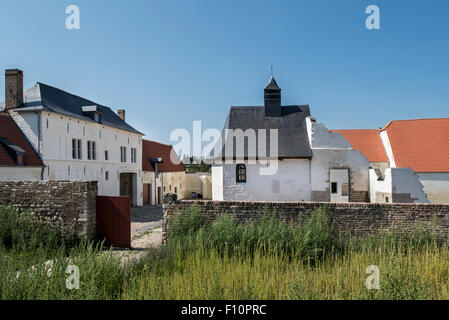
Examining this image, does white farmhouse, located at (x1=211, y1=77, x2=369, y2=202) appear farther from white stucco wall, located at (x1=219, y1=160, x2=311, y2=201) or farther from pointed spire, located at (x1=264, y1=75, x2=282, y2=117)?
pointed spire, located at (x1=264, y1=75, x2=282, y2=117)

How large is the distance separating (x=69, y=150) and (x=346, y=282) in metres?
18.5

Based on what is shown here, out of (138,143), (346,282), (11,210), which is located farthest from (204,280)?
(138,143)

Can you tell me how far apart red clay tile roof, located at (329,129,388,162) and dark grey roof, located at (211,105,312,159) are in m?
8.19

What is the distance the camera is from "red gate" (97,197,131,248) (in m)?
8.58

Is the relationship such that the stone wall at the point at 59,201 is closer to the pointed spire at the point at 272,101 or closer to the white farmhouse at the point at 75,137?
the white farmhouse at the point at 75,137

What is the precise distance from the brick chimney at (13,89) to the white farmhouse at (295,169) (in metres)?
12.8

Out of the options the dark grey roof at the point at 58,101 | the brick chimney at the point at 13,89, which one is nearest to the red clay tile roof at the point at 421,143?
the dark grey roof at the point at 58,101

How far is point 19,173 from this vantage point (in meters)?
14.6

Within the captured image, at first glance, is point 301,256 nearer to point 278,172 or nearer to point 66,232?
point 66,232

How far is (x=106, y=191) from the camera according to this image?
2144cm

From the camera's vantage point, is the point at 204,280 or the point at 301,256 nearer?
the point at 204,280

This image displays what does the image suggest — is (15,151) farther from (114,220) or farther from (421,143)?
(421,143)

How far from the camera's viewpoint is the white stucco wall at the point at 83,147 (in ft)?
53.1
